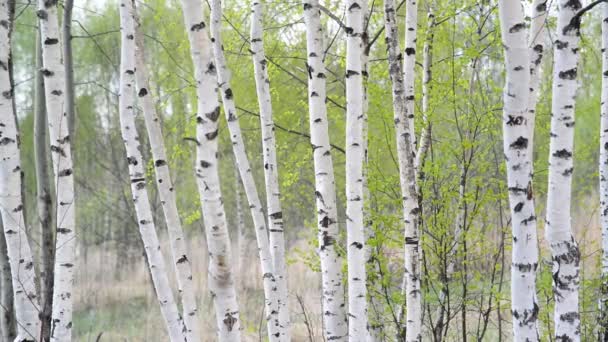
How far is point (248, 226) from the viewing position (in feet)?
49.3

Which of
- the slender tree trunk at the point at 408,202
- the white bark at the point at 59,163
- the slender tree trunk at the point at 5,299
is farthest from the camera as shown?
the slender tree trunk at the point at 5,299

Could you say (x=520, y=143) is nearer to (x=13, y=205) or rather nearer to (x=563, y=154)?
(x=563, y=154)

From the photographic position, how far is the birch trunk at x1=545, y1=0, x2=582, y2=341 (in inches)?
117

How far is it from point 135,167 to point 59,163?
625mm

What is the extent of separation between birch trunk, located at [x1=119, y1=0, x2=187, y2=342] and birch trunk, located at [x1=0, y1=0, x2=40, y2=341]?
26.2 inches

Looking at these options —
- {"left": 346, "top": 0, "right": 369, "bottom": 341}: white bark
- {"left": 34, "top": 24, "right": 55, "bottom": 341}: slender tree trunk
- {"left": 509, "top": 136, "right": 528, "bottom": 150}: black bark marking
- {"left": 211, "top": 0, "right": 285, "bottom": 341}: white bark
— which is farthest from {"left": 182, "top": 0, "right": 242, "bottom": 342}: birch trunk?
{"left": 34, "top": 24, "right": 55, "bottom": 341}: slender tree trunk

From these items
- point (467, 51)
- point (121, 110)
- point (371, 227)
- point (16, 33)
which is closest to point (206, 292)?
point (371, 227)

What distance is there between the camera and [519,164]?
8.61 ft

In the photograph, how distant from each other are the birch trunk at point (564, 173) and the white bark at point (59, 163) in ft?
8.69

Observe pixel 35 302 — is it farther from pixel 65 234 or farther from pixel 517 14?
pixel 517 14

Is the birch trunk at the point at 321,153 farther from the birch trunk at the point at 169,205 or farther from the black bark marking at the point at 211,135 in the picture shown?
the black bark marking at the point at 211,135

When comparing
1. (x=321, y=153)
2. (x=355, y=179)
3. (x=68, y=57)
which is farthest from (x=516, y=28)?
(x=68, y=57)

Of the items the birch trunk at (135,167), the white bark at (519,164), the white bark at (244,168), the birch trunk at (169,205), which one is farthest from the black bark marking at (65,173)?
the white bark at (519,164)

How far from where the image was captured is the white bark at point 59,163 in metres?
3.16
